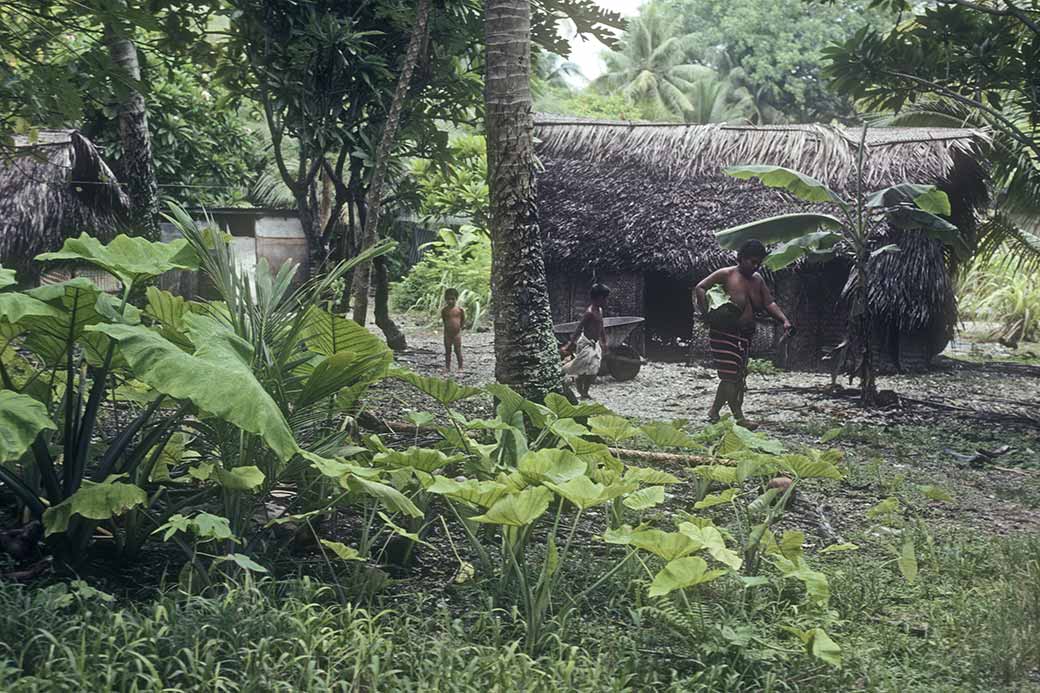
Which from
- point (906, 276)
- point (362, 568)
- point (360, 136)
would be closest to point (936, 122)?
point (906, 276)

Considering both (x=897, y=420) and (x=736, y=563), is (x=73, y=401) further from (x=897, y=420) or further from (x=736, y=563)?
(x=897, y=420)

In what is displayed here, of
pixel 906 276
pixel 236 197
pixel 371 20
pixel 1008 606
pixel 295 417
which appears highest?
pixel 371 20

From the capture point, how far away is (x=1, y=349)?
456 cm

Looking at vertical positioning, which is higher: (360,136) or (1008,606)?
(360,136)

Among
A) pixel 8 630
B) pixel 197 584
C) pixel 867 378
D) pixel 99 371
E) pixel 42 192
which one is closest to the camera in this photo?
pixel 8 630

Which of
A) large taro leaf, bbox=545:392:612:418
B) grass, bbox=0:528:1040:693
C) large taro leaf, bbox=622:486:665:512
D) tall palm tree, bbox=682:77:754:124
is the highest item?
tall palm tree, bbox=682:77:754:124

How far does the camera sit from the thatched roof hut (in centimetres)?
1295

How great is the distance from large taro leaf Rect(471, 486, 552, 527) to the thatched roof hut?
10201mm

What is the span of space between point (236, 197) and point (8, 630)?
50.9ft

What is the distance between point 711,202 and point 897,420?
15.7 feet

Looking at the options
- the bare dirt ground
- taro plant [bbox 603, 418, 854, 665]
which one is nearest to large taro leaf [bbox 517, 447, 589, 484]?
taro plant [bbox 603, 418, 854, 665]

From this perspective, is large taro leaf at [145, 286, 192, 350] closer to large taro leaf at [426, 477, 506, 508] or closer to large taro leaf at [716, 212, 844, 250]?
large taro leaf at [426, 477, 506, 508]

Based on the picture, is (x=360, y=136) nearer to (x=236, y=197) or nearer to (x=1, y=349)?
(x=1, y=349)

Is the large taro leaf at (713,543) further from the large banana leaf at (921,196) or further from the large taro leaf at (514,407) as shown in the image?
the large banana leaf at (921,196)
